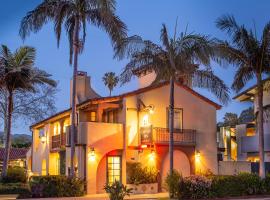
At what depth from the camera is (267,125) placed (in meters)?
35.1

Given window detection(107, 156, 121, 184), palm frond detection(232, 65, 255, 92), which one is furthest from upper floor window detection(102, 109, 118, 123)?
palm frond detection(232, 65, 255, 92)

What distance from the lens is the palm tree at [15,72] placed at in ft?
93.7

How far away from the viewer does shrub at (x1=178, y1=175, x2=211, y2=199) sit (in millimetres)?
22469

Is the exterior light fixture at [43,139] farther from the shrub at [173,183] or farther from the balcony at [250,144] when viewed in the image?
the shrub at [173,183]

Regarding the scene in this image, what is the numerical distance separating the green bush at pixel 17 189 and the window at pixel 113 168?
5031mm

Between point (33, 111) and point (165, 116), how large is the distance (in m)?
10.6

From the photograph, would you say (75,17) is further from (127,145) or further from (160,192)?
(160,192)

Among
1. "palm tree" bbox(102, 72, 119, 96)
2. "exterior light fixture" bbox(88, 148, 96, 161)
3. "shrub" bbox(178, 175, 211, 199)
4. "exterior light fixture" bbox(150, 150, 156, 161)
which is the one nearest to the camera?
"shrub" bbox(178, 175, 211, 199)

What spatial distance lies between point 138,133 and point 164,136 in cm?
170

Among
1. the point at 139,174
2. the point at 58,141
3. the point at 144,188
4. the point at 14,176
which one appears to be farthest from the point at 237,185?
the point at 58,141

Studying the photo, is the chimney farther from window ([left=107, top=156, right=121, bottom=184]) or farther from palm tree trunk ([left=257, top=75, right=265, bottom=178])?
palm tree trunk ([left=257, top=75, right=265, bottom=178])

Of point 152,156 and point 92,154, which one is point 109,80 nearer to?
point 152,156

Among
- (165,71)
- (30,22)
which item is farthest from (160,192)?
(30,22)

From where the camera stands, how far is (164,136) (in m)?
29.3
